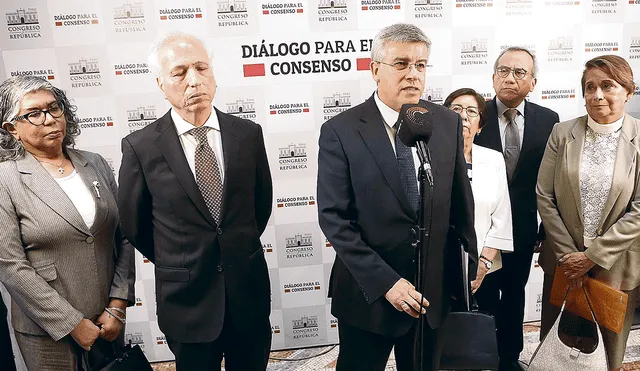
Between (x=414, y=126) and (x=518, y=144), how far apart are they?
155 cm

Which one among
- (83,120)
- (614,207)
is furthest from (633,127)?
(83,120)

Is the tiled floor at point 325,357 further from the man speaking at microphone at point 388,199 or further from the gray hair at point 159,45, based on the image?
the gray hair at point 159,45

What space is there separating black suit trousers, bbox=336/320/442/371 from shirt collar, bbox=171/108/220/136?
1024mm

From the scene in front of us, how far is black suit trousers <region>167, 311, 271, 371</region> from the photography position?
6.50 feet

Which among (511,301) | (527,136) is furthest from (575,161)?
(511,301)

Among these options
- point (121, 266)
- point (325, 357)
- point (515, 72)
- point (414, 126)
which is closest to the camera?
point (414, 126)

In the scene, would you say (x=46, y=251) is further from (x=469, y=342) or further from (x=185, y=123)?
(x=469, y=342)

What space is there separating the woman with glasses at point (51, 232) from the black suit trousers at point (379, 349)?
1.06 metres

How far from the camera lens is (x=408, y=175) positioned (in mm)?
1893

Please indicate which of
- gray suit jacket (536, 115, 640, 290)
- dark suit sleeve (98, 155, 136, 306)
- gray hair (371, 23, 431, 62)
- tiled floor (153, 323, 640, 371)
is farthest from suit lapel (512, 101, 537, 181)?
dark suit sleeve (98, 155, 136, 306)

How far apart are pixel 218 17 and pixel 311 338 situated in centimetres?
239

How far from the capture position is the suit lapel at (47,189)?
6.35ft

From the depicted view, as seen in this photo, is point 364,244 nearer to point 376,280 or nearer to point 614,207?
point 376,280

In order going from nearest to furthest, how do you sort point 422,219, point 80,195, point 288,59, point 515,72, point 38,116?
1. point 422,219
2. point 38,116
3. point 80,195
4. point 515,72
5. point 288,59
